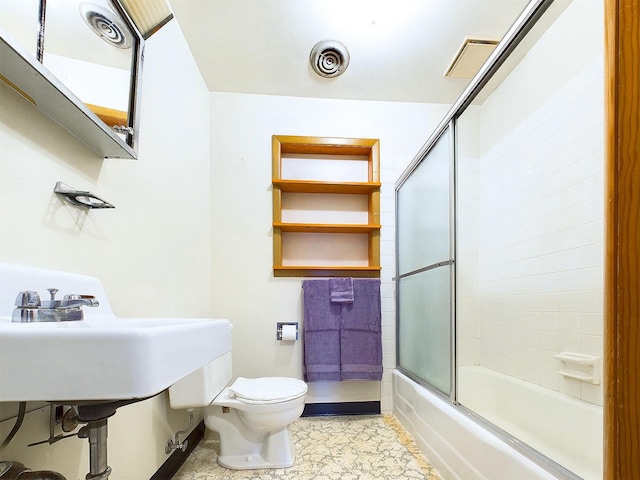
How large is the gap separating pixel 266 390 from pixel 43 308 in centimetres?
128

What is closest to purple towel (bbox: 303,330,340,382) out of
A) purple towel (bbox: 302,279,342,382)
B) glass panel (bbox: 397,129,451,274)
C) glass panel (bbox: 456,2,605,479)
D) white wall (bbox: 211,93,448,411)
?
purple towel (bbox: 302,279,342,382)

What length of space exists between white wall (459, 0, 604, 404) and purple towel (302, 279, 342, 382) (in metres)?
0.85

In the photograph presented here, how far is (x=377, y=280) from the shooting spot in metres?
2.47

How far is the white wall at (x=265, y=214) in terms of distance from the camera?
2.42 m

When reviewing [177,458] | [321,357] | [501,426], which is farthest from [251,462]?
[501,426]

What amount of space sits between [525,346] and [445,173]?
1.10 meters

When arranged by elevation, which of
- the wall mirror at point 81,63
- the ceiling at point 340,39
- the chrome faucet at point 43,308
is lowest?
the chrome faucet at point 43,308

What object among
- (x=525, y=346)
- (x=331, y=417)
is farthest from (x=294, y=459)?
(x=525, y=346)

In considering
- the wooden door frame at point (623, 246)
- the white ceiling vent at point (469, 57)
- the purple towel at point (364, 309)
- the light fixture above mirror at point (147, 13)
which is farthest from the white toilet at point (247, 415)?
the white ceiling vent at point (469, 57)

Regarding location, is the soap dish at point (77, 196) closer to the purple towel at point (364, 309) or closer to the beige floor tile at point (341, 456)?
the beige floor tile at point (341, 456)

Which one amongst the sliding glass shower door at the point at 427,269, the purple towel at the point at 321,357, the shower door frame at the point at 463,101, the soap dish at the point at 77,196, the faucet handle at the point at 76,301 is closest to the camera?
the faucet handle at the point at 76,301

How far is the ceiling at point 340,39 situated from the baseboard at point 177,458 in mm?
2215

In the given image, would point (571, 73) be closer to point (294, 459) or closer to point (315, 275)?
point (315, 275)

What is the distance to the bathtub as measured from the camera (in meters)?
1.21
